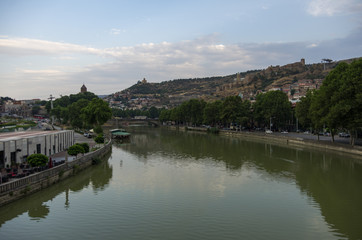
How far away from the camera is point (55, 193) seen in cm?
2409

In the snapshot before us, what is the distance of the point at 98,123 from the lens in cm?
8038

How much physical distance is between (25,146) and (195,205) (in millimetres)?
17638

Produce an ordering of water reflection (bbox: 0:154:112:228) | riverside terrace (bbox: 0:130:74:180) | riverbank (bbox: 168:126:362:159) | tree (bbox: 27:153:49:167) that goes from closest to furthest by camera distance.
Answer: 1. water reflection (bbox: 0:154:112:228)
2. tree (bbox: 27:153:49:167)
3. riverside terrace (bbox: 0:130:74:180)
4. riverbank (bbox: 168:126:362:159)

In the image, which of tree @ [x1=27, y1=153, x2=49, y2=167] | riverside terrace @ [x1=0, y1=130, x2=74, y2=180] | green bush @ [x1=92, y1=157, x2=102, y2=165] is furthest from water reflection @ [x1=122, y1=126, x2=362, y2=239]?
tree @ [x1=27, y1=153, x2=49, y2=167]

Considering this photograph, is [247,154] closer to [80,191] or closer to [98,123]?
[80,191]

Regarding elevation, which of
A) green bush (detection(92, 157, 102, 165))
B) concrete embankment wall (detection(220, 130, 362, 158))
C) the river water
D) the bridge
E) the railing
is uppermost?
the bridge

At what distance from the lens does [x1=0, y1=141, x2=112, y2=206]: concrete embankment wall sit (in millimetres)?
19578

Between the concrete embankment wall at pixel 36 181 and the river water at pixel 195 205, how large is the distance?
539mm

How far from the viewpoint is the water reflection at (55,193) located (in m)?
19.2

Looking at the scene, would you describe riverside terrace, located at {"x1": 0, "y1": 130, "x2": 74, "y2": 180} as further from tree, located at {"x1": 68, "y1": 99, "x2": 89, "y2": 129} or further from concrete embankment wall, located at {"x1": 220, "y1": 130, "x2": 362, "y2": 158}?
tree, located at {"x1": 68, "y1": 99, "x2": 89, "y2": 129}

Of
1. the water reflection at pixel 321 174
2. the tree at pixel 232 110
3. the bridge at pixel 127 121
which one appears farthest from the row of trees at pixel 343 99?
the bridge at pixel 127 121

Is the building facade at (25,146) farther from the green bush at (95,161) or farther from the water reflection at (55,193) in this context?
the green bush at (95,161)

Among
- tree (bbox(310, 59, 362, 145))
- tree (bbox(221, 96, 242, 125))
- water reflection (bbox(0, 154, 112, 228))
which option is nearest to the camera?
water reflection (bbox(0, 154, 112, 228))

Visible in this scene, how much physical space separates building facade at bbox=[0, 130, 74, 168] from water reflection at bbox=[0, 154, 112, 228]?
4.59 metres
